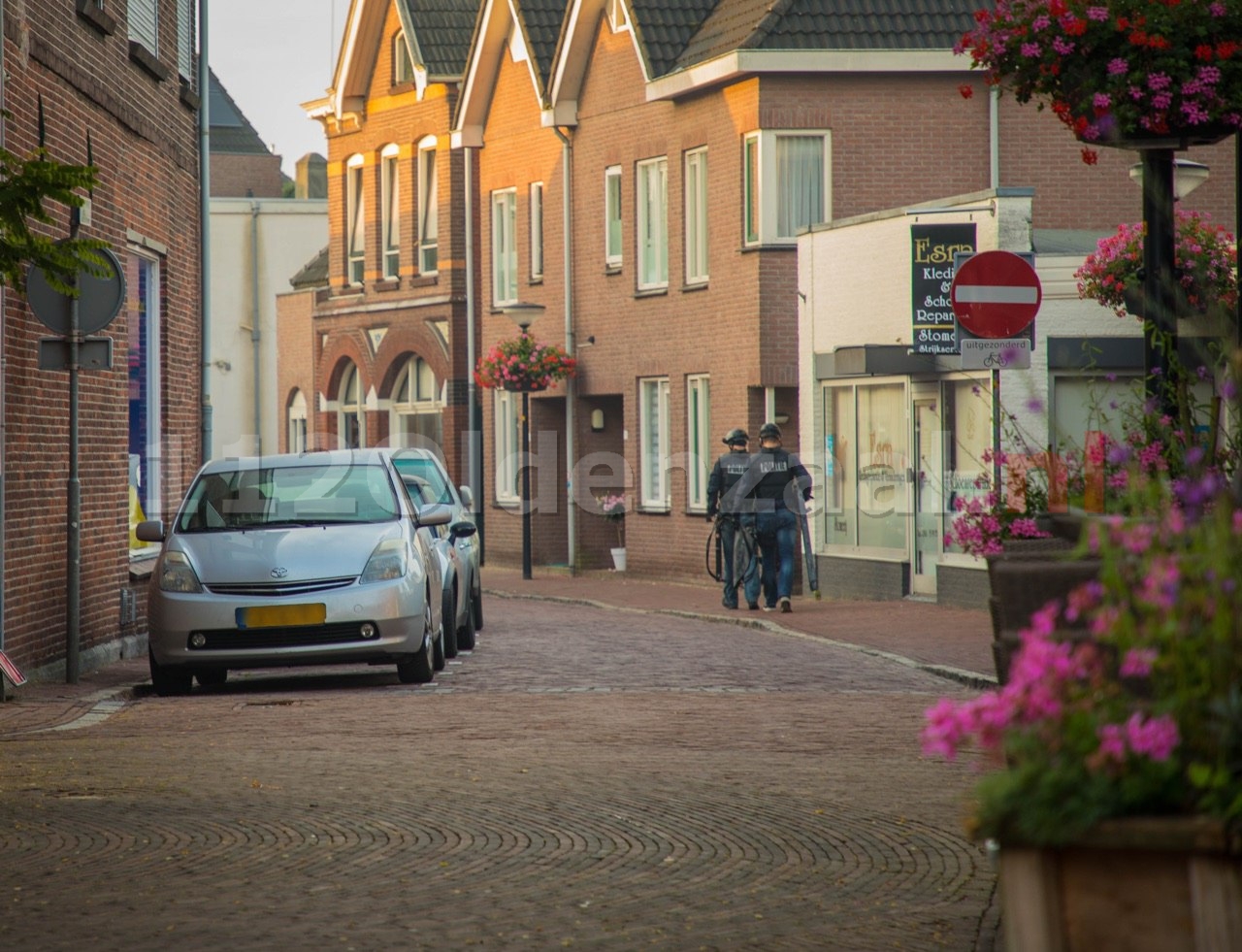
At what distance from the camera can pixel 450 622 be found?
16906 mm

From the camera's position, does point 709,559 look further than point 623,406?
No

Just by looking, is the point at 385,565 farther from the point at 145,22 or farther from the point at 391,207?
the point at 391,207

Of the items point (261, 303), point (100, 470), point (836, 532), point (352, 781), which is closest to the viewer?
point (352, 781)

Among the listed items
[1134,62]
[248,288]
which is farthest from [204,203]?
[248,288]

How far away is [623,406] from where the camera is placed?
32.6 m

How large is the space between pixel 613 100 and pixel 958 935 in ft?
88.6

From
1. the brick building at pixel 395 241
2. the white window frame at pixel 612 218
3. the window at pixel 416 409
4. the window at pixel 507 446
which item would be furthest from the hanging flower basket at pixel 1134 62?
the window at pixel 416 409

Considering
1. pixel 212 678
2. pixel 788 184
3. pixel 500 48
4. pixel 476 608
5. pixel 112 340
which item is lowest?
pixel 212 678

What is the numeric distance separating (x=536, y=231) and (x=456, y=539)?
17868mm

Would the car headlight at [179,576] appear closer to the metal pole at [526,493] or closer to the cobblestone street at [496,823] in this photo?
the cobblestone street at [496,823]

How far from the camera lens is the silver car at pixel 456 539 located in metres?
17.0

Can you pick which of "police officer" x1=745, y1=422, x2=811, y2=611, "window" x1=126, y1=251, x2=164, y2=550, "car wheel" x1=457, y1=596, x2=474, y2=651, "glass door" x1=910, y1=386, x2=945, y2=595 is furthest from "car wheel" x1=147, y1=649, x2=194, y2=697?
"glass door" x1=910, y1=386, x2=945, y2=595

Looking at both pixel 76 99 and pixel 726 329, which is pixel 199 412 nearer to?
pixel 76 99

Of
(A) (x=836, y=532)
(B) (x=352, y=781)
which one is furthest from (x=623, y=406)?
(B) (x=352, y=781)
